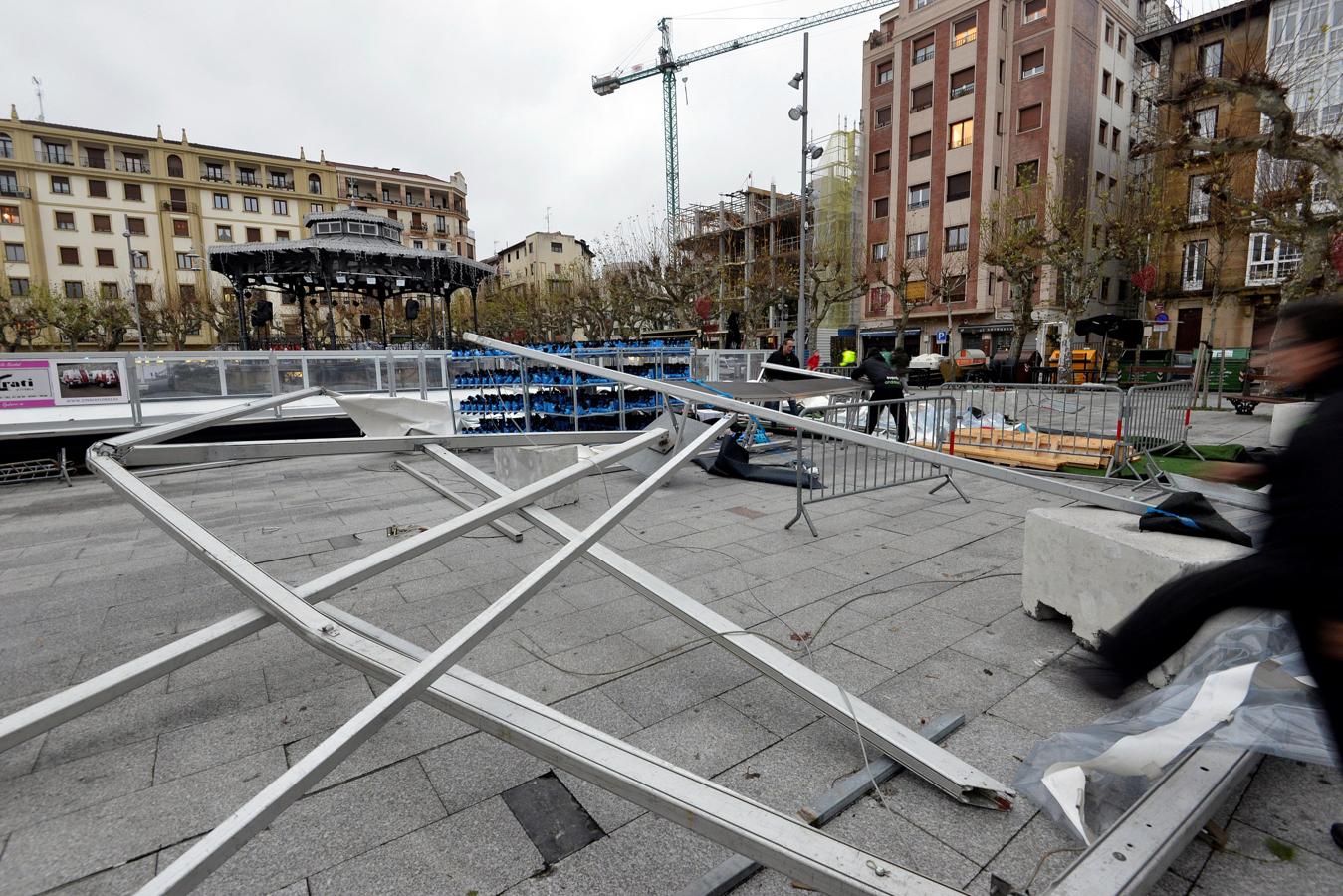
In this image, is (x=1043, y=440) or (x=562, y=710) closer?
(x=562, y=710)

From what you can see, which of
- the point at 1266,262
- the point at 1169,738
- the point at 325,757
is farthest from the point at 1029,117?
the point at 325,757

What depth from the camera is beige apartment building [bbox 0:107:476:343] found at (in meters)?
50.6

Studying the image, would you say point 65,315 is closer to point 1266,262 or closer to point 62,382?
point 62,382

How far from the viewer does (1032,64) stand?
35.4 meters

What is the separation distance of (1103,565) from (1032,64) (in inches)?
1678

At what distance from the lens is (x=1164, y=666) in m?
2.85

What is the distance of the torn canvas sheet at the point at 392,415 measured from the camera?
198 inches

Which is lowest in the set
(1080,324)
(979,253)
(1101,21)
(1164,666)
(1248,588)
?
(1164,666)

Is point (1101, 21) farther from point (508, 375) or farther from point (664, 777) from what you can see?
point (664, 777)

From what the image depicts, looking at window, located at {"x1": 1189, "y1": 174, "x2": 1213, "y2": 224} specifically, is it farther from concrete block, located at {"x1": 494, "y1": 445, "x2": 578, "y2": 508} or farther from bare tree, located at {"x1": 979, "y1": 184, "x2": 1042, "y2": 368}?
concrete block, located at {"x1": 494, "y1": 445, "x2": 578, "y2": 508}

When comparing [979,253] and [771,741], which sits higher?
[979,253]

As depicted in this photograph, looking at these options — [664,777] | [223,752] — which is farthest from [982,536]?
[223,752]

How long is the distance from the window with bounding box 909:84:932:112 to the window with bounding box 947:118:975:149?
8.87ft

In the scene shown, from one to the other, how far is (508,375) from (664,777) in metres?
10.7
